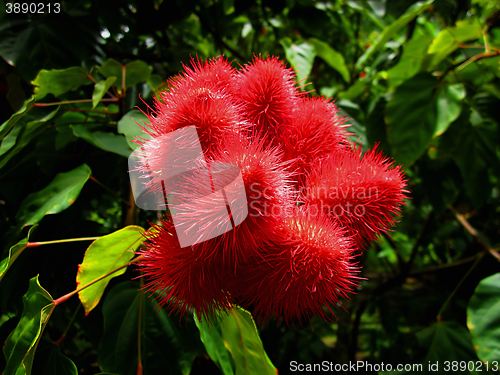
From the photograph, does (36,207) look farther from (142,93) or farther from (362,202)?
(362,202)

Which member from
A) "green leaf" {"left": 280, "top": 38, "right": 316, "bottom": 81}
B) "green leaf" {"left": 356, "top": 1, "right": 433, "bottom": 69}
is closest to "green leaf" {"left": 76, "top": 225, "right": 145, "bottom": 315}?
"green leaf" {"left": 280, "top": 38, "right": 316, "bottom": 81}

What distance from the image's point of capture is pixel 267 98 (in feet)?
1.32

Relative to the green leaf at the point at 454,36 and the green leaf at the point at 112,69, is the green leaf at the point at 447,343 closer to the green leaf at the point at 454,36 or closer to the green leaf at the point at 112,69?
the green leaf at the point at 454,36

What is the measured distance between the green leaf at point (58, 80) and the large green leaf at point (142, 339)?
457 mm

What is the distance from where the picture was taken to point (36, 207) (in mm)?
564

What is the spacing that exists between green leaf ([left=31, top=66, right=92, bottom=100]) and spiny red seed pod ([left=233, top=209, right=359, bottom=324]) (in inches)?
23.7

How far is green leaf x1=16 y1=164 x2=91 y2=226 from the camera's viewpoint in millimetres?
530

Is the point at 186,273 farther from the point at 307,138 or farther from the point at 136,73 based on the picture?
the point at 136,73

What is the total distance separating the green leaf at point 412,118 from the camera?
0.76 metres

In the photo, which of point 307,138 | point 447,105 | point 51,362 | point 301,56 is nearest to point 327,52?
point 301,56

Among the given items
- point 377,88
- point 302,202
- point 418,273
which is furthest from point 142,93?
point 418,273

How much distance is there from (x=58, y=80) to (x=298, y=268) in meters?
0.67

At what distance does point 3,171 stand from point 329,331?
163cm

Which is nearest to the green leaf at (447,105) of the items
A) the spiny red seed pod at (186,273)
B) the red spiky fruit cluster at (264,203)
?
the red spiky fruit cluster at (264,203)
